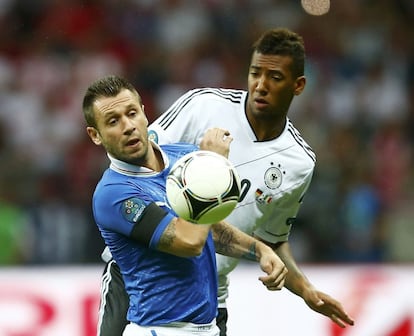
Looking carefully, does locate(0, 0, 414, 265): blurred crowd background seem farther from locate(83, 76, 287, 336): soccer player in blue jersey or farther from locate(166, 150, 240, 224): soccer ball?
locate(166, 150, 240, 224): soccer ball

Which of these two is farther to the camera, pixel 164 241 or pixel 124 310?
pixel 124 310

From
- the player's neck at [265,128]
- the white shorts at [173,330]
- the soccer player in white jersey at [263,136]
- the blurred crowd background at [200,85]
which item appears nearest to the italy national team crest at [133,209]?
the white shorts at [173,330]

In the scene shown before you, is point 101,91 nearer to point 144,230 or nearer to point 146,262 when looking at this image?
point 144,230

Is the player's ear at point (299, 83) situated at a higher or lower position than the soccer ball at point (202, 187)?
higher

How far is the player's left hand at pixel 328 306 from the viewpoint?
215 inches

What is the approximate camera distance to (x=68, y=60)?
35.1 feet

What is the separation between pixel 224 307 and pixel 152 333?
127 centimetres

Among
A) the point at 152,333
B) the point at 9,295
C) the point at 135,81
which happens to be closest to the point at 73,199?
the point at 135,81

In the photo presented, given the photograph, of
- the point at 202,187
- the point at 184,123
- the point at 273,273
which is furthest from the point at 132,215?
the point at 184,123

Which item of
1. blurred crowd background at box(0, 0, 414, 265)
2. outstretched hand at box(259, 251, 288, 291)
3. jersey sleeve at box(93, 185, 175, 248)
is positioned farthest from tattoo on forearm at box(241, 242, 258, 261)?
blurred crowd background at box(0, 0, 414, 265)

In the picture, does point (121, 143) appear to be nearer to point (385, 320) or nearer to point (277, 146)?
point (277, 146)

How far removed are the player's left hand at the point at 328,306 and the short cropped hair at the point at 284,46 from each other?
3.77ft

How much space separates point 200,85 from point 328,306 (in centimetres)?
556

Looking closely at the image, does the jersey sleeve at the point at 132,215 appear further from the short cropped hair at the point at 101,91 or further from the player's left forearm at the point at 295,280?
the player's left forearm at the point at 295,280
